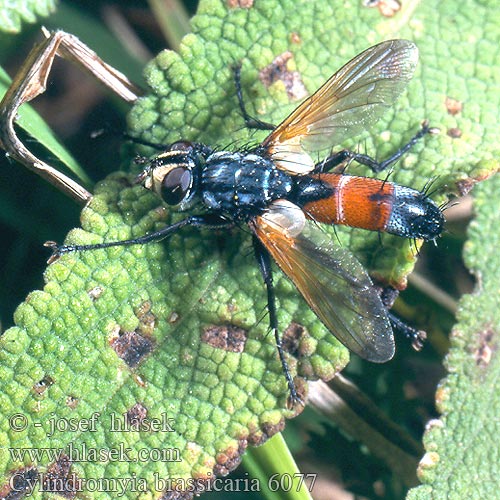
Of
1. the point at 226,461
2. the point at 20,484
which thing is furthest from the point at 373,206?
the point at 20,484

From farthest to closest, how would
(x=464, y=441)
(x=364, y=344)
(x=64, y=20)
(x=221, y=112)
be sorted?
(x=64, y=20)
(x=221, y=112)
(x=464, y=441)
(x=364, y=344)

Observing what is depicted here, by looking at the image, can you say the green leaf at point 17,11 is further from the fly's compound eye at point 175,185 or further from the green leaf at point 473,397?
the green leaf at point 473,397

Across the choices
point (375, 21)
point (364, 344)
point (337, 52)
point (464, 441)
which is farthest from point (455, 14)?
point (464, 441)

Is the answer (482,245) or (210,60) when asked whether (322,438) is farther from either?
(210,60)

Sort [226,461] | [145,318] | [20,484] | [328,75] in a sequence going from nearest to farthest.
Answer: [20,484]
[226,461]
[145,318]
[328,75]

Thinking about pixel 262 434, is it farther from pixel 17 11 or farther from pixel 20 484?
pixel 17 11

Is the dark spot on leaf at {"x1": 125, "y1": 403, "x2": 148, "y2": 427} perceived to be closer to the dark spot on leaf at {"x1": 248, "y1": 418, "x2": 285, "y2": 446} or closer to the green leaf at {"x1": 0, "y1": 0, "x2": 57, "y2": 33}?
the dark spot on leaf at {"x1": 248, "y1": 418, "x2": 285, "y2": 446}
